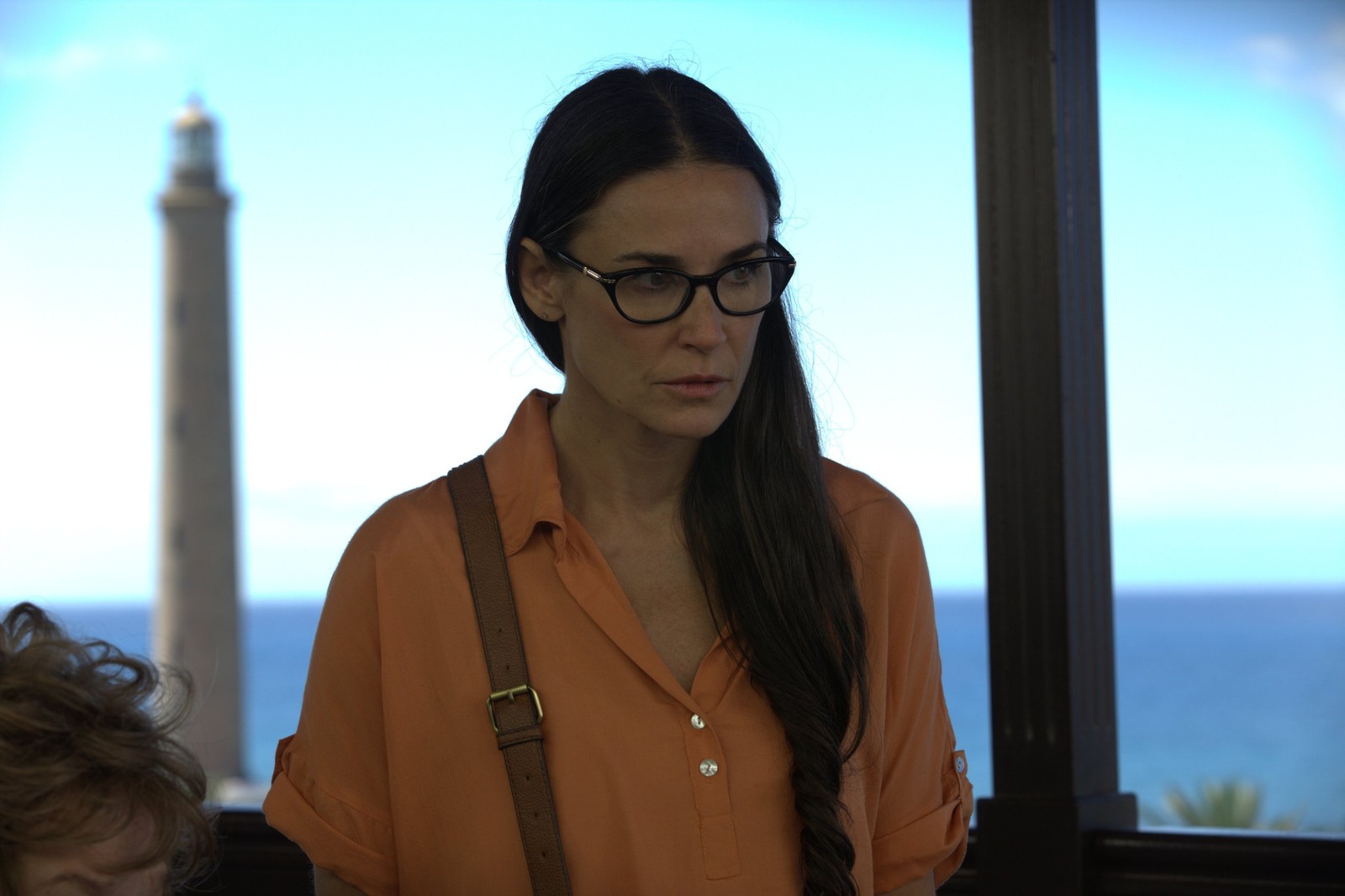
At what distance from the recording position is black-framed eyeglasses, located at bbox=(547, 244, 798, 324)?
1485 millimetres

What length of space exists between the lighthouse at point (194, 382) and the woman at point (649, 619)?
25.6 meters

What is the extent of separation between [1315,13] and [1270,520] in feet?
52.8

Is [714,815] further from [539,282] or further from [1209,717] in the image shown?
[1209,717]

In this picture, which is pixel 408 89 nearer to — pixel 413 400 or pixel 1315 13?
pixel 413 400

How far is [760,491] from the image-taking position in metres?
1.69

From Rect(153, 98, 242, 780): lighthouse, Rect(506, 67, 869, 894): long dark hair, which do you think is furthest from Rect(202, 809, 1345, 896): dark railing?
Rect(153, 98, 242, 780): lighthouse

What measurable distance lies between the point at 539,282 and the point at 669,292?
22cm

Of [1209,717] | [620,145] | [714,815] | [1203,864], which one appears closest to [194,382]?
[1203,864]

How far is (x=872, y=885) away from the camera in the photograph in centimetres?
159

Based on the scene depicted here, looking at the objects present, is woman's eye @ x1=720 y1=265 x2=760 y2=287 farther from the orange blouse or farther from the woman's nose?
the orange blouse

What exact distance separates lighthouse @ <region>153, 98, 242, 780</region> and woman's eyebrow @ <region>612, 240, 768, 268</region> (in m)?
25.7

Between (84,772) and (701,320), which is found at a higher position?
(701,320)

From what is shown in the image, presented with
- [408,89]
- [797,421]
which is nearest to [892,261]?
[408,89]

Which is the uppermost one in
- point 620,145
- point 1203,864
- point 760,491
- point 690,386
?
point 620,145
